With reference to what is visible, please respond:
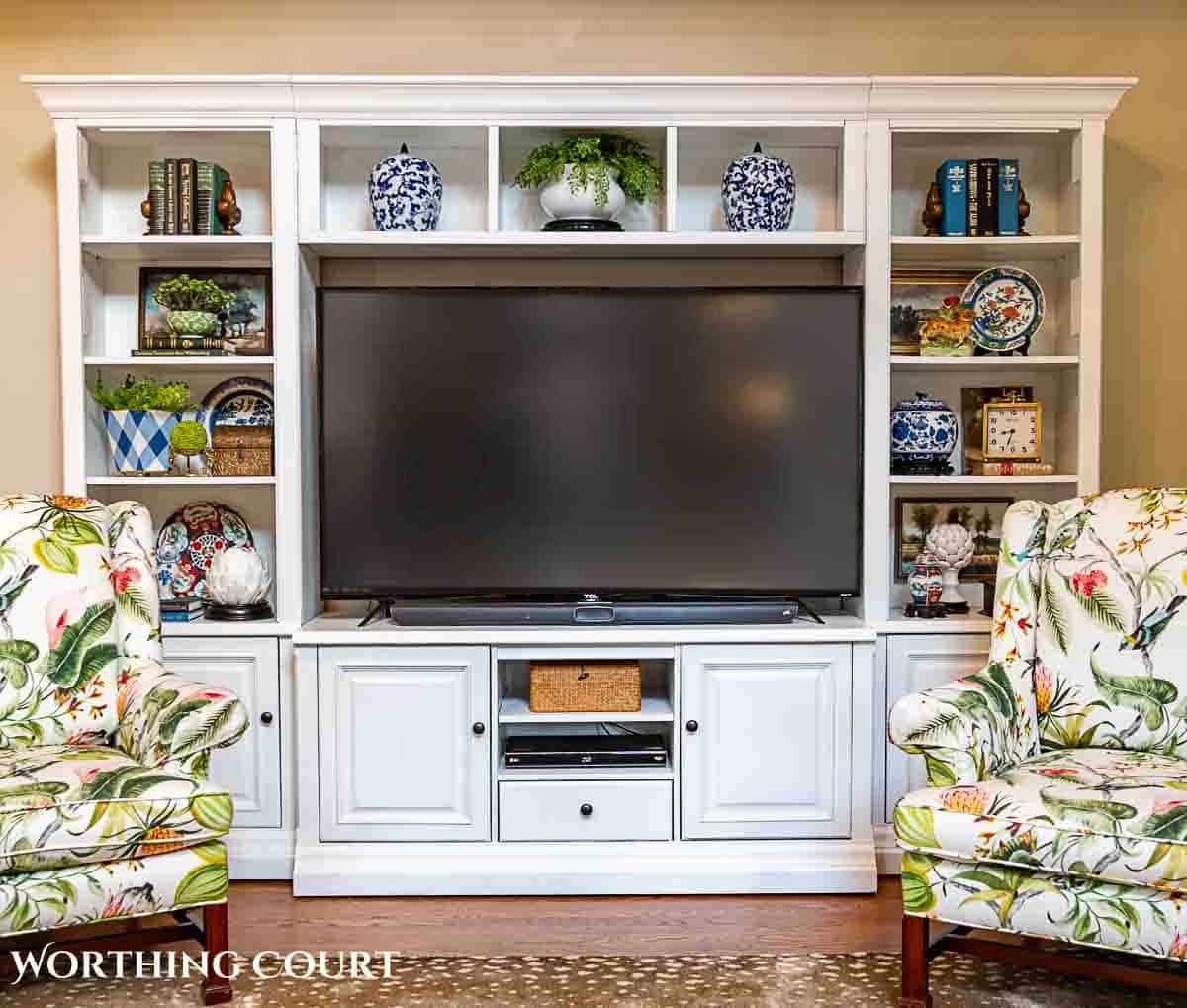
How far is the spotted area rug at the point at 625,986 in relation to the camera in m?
2.27

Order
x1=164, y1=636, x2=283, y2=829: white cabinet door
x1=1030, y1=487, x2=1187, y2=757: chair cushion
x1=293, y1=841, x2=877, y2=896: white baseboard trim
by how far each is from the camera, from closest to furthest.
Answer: x1=1030, y1=487, x2=1187, y2=757: chair cushion < x1=293, y1=841, x2=877, y2=896: white baseboard trim < x1=164, y1=636, x2=283, y2=829: white cabinet door

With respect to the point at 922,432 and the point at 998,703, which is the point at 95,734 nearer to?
the point at 998,703

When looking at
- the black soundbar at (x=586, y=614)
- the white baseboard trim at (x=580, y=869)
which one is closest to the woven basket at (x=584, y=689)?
the black soundbar at (x=586, y=614)

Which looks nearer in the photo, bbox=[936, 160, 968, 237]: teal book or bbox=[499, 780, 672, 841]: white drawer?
bbox=[499, 780, 672, 841]: white drawer

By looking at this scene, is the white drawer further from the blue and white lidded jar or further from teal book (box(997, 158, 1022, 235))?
teal book (box(997, 158, 1022, 235))

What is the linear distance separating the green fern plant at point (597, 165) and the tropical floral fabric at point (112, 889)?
6.43 ft

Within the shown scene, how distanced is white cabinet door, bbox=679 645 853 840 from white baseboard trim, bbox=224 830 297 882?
112 cm

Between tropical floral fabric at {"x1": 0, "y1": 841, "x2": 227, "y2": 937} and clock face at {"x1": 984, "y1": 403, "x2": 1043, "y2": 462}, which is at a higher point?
clock face at {"x1": 984, "y1": 403, "x2": 1043, "y2": 462}

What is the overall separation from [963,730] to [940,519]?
1.24 m

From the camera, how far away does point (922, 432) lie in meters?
3.20

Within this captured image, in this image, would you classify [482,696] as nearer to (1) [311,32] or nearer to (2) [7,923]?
(2) [7,923]

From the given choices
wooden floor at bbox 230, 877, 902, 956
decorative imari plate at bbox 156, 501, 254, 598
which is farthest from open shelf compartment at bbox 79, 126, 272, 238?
wooden floor at bbox 230, 877, 902, 956

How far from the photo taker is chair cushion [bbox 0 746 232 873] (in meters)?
2.09

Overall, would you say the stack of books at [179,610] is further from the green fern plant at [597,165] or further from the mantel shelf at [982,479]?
the mantel shelf at [982,479]
